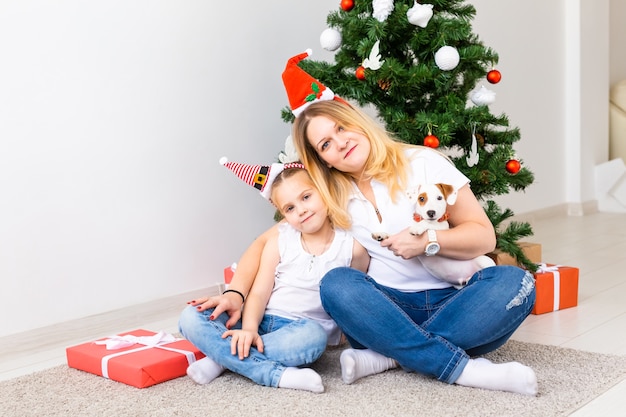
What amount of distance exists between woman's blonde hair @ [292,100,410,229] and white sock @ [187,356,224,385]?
15.8 inches

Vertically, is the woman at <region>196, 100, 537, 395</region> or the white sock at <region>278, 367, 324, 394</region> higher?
the woman at <region>196, 100, 537, 395</region>

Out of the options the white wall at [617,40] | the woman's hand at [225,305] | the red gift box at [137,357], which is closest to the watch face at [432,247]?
the woman's hand at [225,305]

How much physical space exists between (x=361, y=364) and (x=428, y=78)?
0.83m

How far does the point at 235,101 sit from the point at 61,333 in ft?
2.90

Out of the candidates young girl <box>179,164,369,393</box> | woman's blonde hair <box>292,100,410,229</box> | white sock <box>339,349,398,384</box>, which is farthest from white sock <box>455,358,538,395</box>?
woman's blonde hair <box>292,100,410,229</box>

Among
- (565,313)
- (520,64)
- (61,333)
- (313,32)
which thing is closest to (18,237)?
(61,333)

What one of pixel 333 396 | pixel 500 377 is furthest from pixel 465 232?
pixel 333 396

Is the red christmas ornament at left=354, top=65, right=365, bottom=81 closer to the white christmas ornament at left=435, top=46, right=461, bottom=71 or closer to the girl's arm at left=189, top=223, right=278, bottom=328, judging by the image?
the white christmas ornament at left=435, top=46, right=461, bottom=71

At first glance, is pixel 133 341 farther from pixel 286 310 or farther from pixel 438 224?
pixel 438 224

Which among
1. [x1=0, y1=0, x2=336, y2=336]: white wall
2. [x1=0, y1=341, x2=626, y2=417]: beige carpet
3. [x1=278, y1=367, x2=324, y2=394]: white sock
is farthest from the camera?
[x1=0, y1=0, x2=336, y2=336]: white wall

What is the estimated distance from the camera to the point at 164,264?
2279mm

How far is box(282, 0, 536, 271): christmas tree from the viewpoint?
6.66 feet

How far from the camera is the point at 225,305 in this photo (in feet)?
5.39

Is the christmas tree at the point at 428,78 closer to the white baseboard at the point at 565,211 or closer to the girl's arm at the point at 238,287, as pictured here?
the girl's arm at the point at 238,287
